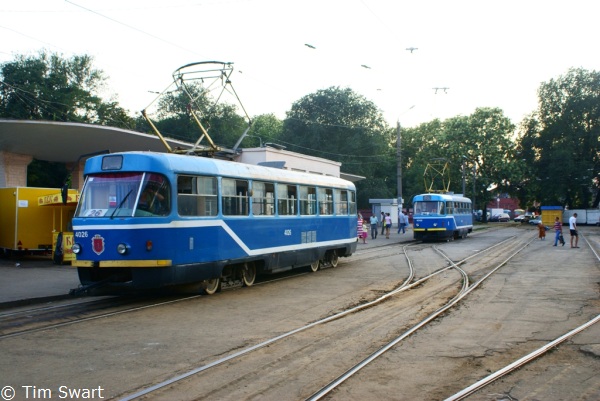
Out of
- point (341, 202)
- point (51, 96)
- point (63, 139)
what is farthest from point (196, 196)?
point (51, 96)

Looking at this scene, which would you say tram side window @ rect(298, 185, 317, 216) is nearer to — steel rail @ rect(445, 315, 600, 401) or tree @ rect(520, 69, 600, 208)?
steel rail @ rect(445, 315, 600, 401)

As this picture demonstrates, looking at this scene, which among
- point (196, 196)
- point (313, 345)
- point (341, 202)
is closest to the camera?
point (313, 345)

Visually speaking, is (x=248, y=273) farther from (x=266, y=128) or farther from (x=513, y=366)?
(x=266, y=128)

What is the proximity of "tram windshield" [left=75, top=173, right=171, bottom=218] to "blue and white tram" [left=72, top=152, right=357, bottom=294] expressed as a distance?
0.06 feet

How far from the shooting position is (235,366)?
6922 mm

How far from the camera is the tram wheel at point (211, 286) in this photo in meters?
12.9

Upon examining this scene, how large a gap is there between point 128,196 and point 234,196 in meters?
2.84

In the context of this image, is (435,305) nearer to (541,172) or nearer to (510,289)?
(510,289)

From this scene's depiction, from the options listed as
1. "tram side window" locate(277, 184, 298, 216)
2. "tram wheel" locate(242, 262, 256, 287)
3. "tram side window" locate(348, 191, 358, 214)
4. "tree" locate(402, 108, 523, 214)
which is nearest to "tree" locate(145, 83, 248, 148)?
"tree" locate(402, 108, 523, 214)

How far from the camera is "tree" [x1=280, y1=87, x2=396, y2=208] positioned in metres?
72.3

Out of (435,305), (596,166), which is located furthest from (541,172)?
(435,305)

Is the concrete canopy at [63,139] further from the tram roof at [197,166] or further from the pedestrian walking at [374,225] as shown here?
the pedestrian walking at [374,225]

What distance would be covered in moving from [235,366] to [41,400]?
2111 millimetres

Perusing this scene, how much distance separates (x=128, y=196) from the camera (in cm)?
1141
